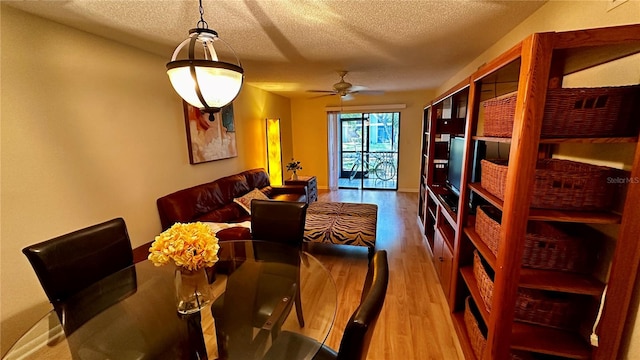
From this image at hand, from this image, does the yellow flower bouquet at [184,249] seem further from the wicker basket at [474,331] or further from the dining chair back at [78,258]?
the wicker basket at [474,331]

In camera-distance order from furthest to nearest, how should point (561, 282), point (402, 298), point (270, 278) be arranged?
1. point (402, 298)
2. point (270, 278)
3. point (561, 282)

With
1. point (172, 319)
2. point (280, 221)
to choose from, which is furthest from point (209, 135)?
point (172, 319)

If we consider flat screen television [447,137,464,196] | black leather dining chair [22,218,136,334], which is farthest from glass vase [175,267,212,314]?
flat screen television [447,137,464,196]

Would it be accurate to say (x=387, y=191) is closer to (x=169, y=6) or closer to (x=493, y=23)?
(x=493, y=23)

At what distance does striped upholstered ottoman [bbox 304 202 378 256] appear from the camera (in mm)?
2893

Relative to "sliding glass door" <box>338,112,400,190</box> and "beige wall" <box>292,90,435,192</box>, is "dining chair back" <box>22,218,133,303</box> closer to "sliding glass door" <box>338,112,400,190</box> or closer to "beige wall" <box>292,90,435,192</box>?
"beige wall" <box>292,90,435,192</box>

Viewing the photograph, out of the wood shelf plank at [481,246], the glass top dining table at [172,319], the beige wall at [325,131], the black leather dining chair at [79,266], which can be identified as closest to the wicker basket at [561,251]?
the wood shelf plank at [481,246]

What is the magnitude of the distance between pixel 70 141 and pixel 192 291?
67.5 inches

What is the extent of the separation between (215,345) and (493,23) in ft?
10.0

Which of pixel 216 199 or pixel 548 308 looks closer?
pixel 548 308

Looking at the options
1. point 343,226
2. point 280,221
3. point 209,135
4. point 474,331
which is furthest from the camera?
point 209,135

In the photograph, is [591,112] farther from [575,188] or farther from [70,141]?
[70,141]

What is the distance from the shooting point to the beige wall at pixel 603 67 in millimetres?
1067

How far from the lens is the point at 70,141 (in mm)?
2021
